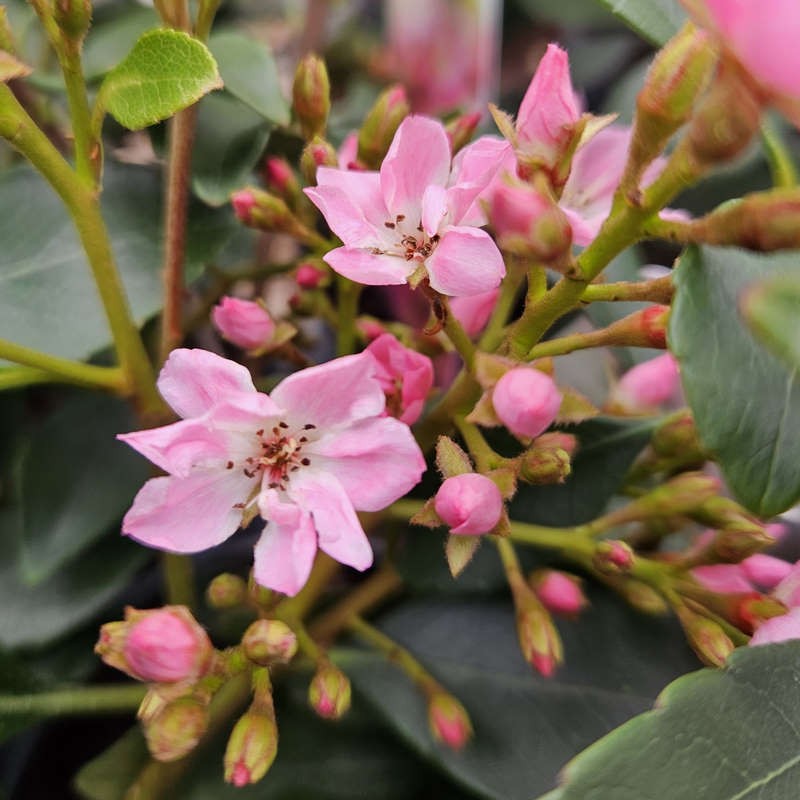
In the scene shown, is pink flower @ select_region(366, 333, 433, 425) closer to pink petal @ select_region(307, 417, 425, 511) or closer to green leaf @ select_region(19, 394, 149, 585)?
pink petal @ select_region(307, 417, 425, 511)

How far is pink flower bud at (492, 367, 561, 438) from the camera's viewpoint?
0.37 meters

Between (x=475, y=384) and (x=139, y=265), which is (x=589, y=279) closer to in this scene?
(x=475, y=384)

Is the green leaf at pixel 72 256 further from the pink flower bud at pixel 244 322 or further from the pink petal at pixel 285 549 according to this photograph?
the pink petal at pixel 285 549

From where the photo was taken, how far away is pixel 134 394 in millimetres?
496

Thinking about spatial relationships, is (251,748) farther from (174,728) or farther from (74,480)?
(74,480)

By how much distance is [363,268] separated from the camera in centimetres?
38

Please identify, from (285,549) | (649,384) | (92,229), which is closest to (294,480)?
(285,549)

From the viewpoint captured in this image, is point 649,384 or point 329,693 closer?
point 329,693

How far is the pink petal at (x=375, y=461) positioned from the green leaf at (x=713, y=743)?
0.13m

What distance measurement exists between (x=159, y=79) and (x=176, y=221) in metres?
0.10

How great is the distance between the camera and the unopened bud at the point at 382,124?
50 centimetres

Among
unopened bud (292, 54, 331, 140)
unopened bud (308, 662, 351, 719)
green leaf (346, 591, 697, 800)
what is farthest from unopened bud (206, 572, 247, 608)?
unopened bud (292, 54, 331, 140)

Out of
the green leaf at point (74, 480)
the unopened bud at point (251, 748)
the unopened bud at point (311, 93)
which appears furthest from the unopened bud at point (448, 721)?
the unopened bud at point (311, 93)

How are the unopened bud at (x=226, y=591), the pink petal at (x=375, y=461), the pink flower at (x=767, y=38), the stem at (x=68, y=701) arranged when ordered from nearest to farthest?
the pink flower at (x=767, y=38) → the pink petal at (x=375, y=461) → the unopened bud at (x=226, y=591) → the stem at (x=68, y=701)
